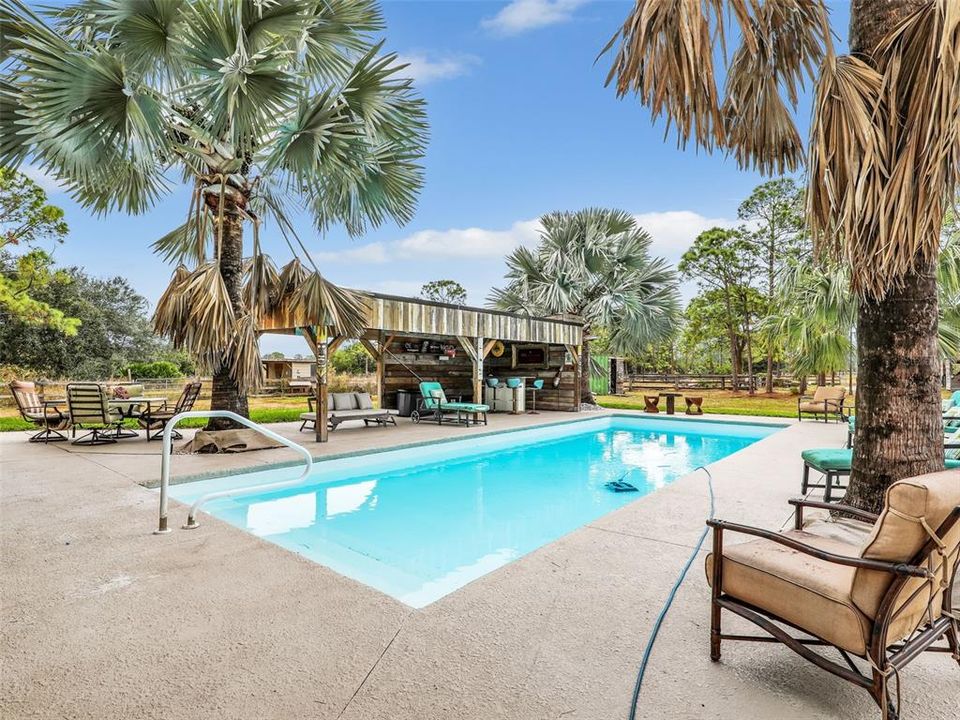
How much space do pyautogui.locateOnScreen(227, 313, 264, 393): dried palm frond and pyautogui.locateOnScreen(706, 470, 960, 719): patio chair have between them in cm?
611

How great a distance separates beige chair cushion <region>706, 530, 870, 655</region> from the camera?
1624 mm

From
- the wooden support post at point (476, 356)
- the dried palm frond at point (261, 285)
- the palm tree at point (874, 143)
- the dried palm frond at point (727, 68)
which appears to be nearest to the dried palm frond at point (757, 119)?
the dried palm frond at point (727, 68)

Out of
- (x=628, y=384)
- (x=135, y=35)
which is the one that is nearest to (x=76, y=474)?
(x=135, y=35)

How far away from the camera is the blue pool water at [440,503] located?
4133 mm

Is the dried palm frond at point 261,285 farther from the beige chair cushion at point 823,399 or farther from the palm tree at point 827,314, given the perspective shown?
the beige chair cushion at point 823,399

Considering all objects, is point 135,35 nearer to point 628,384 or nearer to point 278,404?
point 278,404

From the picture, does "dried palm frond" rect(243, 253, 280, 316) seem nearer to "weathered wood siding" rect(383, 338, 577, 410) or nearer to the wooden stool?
"weathered wood siding" rect(383, 338, 577, 410)

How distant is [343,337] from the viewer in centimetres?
817

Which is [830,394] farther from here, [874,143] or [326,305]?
[326,305]

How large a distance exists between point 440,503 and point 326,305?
3.48 m

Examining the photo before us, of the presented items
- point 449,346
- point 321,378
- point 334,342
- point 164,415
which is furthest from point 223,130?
point 449,346

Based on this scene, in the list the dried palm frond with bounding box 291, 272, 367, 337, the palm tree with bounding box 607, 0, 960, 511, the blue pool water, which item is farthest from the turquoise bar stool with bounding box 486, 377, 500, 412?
the palm tree with bounding box 607, 0, 960, 511

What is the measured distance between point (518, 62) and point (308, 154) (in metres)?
8.79

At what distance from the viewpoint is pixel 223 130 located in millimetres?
6203
